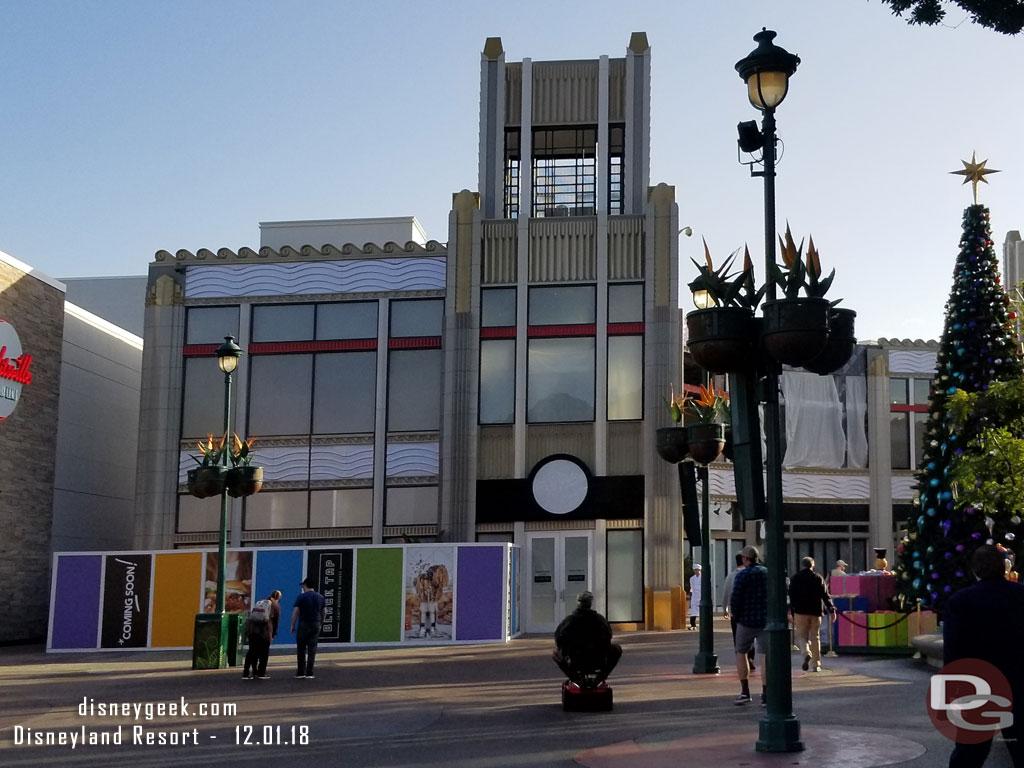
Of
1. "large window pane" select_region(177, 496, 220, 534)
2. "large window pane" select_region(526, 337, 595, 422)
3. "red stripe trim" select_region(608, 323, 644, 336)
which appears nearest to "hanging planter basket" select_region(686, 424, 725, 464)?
"large window pane" select_region(526, 337, 595, 422)

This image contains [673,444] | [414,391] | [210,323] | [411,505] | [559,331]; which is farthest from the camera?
[210,323]

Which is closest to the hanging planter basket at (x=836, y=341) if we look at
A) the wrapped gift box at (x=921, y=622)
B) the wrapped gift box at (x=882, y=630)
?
the wrapped gift box at (x=882, y=630)

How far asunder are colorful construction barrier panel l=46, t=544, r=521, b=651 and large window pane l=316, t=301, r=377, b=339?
851cm

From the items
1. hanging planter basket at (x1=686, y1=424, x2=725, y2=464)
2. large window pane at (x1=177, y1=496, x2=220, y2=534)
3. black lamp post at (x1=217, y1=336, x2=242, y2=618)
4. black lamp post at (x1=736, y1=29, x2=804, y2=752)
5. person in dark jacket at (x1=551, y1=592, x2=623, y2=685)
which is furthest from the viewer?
large window pane at (x1=177, y1=496, x2=220, y2=534)

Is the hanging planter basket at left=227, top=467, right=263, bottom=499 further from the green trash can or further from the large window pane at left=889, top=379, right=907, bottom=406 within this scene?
the large window pane at left=889, top=379, right=907, bottom=406

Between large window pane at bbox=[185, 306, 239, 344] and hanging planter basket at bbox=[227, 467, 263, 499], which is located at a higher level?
large window pane at bbox=[185, 306, 239, 344]

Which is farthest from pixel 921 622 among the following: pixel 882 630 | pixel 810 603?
pixel 810 603

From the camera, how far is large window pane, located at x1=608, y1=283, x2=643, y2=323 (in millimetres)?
34188

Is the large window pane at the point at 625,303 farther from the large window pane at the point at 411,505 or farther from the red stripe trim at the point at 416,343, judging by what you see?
the large window pane at the point at 411,505

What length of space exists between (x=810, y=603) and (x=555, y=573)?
50.8 ft

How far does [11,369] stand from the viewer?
31953 mm

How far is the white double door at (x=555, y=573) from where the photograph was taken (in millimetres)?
32812

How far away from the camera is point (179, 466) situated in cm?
3516

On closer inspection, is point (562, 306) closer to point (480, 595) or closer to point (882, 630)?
point (480, 595)
